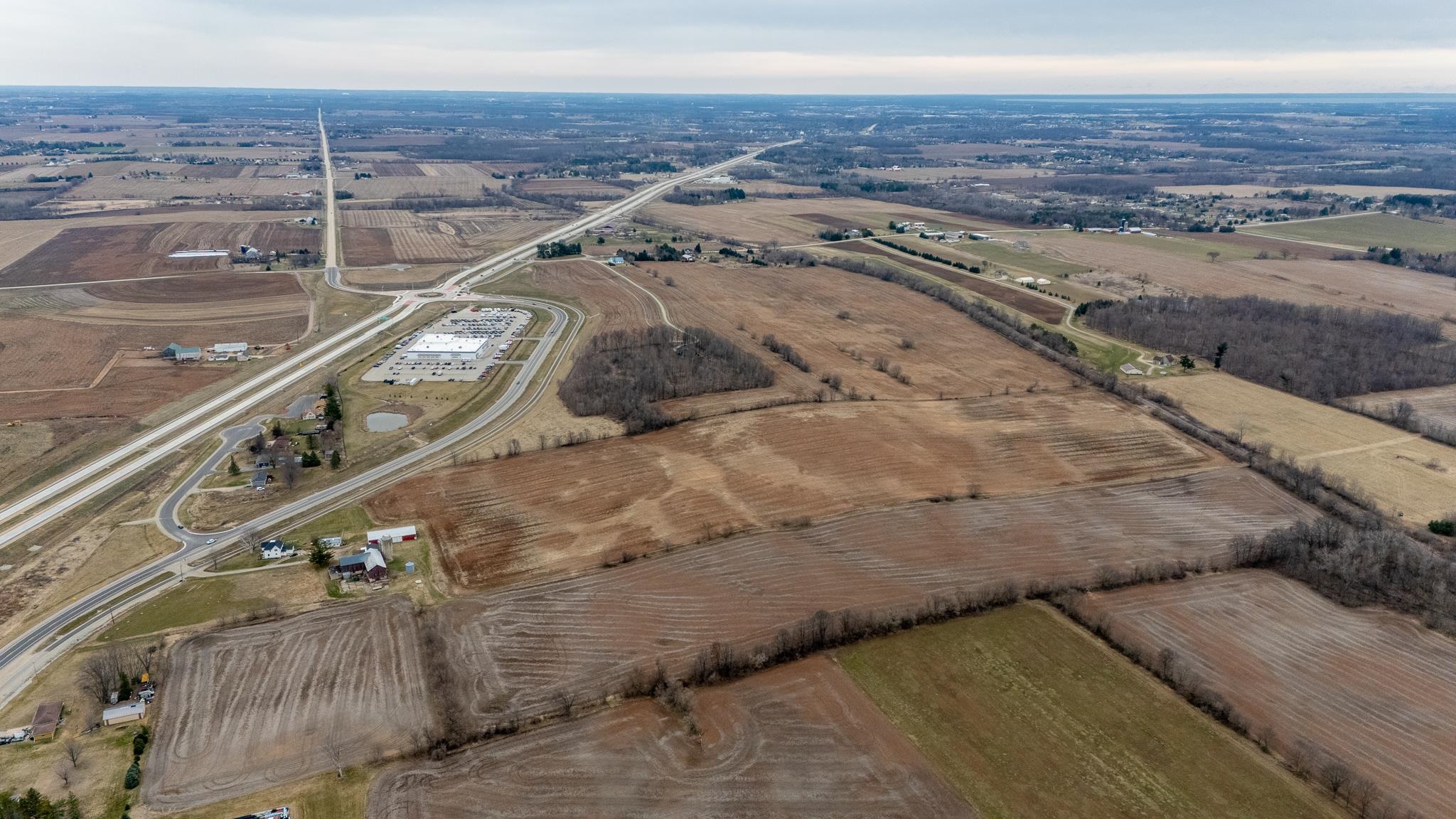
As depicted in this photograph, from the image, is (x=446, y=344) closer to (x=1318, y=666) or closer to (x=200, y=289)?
(x=200, y=289)

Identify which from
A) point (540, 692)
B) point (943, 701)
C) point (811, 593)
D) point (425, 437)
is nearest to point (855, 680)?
point (943, 701)

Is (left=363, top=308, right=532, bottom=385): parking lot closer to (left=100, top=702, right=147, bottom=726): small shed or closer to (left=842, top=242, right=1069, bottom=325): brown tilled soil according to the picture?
(left=100, top=702, right=147, bottom=726): small shed

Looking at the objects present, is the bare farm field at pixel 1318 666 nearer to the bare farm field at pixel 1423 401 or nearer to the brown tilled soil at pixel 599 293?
the bare farm field at pixel 1423 401

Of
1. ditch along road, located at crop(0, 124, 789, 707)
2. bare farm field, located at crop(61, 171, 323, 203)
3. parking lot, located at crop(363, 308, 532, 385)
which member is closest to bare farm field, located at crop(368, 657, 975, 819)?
ditch along road, located at crop(0, 124, 789, 707)

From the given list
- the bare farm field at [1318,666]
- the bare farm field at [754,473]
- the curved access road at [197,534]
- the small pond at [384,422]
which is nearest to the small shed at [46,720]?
the curved access road at [197,534]

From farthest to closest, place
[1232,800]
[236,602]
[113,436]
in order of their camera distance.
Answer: [113,436]
[236,602]
[1232,800]

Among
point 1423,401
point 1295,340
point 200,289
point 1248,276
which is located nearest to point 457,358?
point 200,289

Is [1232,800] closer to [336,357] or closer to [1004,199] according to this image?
[336,357]
